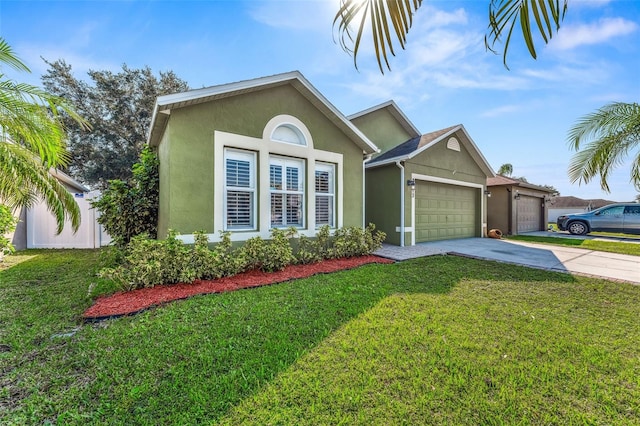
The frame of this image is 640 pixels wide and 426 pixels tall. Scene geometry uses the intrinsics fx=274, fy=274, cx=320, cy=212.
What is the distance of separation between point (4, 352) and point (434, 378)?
15.2ft

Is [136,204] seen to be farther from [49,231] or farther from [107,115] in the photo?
[107,115]

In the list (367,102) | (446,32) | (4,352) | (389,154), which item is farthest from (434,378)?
(367,102)

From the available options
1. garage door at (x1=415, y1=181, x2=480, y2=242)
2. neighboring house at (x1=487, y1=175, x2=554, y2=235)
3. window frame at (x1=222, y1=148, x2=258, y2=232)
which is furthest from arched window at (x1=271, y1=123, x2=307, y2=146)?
neighboring house at (x1=487, y1=175, x2=554, y2=235)

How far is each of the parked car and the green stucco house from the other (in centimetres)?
593

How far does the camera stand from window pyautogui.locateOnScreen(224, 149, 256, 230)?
21.6 feet

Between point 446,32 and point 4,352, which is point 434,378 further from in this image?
point 4,352

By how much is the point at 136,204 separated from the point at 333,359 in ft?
23.7

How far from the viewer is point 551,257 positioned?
8016mm

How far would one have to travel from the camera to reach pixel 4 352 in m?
3.09

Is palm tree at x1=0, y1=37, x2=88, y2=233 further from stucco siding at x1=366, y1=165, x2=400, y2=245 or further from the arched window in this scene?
stucco siding at x1=366, y1=165, x2=400, y2=245

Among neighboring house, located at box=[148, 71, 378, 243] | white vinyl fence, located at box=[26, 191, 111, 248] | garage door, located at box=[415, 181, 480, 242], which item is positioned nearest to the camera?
neighboring house, located at box=[148, 71, 378, 243]

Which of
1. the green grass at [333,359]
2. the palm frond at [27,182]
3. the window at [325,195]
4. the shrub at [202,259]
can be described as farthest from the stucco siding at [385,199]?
the palm frond at [27,182]

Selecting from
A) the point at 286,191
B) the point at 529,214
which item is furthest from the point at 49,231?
the point at 529,214

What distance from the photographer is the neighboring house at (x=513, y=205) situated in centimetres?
1473
